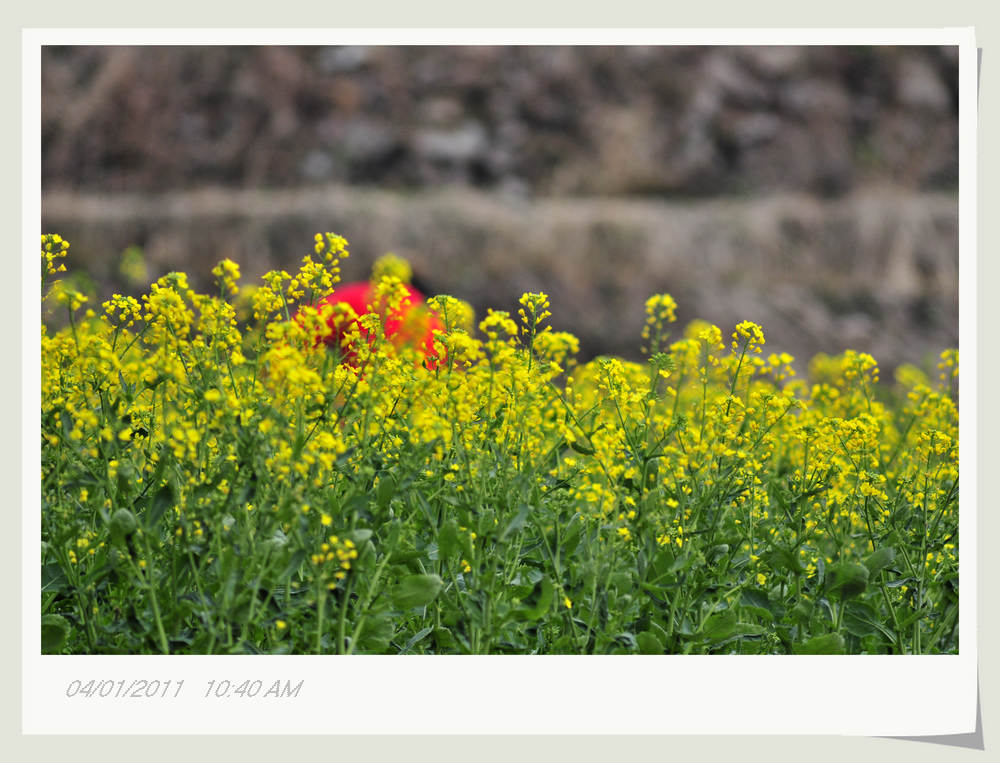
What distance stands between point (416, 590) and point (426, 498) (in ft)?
1.02

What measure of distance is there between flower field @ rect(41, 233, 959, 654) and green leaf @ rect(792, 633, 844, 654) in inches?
0.7

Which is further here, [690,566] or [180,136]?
[180,136]

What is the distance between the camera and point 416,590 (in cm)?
253

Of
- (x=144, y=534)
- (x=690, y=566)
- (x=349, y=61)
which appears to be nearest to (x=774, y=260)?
(x=349, y=61)

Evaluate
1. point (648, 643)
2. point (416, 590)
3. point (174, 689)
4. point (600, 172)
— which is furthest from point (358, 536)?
point (600, 172)

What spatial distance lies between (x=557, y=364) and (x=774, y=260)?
548cm

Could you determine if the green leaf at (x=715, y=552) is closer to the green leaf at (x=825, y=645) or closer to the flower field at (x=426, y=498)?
the flower field at (x=426, y=498)

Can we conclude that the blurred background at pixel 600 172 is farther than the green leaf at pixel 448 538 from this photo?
Yes

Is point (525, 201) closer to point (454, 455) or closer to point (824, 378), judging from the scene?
point (824, 378)

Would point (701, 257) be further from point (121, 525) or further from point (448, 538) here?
point (121, 525)

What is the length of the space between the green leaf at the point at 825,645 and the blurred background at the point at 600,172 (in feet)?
15.7

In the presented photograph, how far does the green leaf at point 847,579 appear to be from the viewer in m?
2.71

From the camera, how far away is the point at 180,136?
7.46 m

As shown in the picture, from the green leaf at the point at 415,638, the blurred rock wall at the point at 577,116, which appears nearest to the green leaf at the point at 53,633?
the green leaf at the point at 415,638
